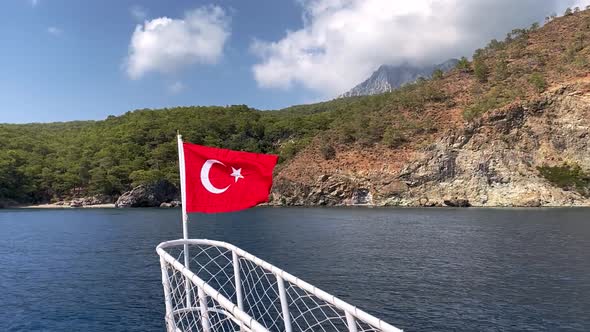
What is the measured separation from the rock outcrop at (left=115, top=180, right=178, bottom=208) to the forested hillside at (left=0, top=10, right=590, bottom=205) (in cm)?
554

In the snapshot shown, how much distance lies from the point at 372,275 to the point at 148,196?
349ft

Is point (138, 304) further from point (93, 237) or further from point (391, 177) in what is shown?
point (391, 177)

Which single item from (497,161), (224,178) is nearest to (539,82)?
(497,161)

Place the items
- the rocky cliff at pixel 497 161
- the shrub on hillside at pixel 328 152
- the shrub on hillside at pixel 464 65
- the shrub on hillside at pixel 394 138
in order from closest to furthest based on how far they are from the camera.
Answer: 1. the rocky cliff at pixel 497 161
2. the shrub on hillside at pixel 394 138
3. the shrub on hillside at pixel 328 152
4. the shrub on hillside at pixel 464 65

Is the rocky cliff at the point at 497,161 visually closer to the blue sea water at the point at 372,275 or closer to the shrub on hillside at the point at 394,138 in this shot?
the shrub on hillside at the point at 394,138

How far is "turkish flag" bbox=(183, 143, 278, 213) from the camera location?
365 inches

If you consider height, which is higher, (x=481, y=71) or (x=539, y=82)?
(x=481, y=71)

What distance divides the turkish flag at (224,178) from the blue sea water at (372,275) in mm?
10415

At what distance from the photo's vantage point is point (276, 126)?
Answer: 545 feet

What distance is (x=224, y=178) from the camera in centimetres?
945

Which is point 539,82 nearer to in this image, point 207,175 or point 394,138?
point 394,138

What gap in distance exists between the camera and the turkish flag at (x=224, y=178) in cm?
928

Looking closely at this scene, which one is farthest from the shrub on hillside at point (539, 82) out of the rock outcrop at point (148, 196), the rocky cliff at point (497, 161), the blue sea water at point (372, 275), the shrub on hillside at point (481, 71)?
the rock outcrop at point (148, 196)

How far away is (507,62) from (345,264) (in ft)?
379
